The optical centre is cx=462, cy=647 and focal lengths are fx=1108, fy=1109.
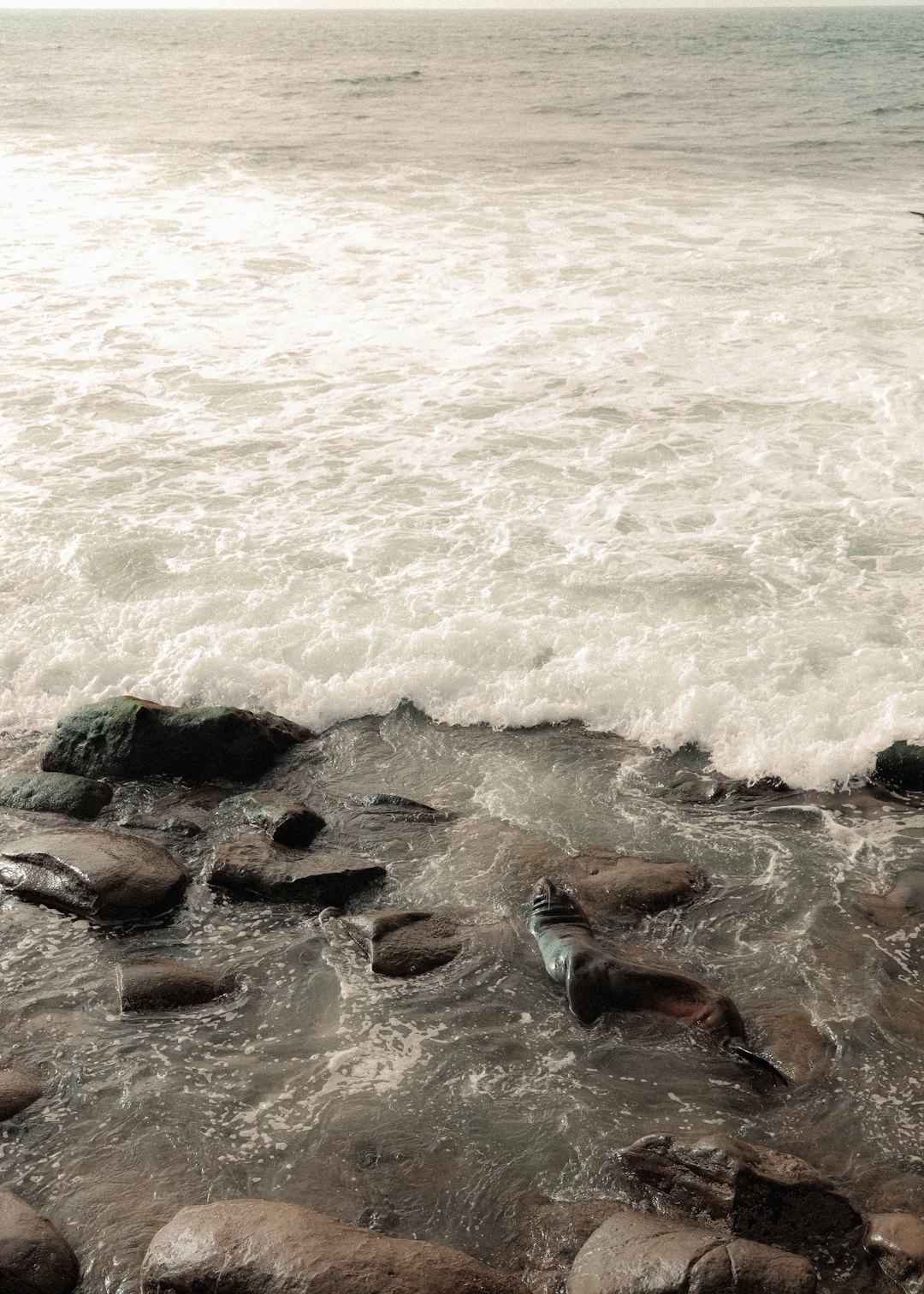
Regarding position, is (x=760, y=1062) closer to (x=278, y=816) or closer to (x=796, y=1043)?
(x=796, y=1043)

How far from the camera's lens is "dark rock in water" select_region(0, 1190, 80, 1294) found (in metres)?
3.41

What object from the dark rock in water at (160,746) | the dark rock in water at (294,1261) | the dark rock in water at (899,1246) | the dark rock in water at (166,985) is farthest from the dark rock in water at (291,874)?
the dark rock in water at (899,1246)

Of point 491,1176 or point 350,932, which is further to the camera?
point 350,932

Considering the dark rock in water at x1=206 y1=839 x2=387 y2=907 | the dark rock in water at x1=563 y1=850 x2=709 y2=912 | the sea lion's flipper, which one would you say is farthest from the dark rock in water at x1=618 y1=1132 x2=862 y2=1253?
the dark rock in water at x1=206 y1=839 x2=387 y2=907

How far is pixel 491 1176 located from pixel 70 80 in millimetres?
47076

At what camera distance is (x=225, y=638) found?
24.6ft

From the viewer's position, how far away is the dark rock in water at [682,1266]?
3.25 meters

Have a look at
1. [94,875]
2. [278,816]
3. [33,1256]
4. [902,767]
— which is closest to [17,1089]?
[33,1256]

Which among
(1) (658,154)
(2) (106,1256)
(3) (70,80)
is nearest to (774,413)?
(2) (106,1256)

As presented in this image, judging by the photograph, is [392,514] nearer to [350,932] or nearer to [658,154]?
[350,932]

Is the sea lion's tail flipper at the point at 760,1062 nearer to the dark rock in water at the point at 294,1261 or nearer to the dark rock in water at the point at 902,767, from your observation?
Answer: the dark rock in water at the point at 294,1261

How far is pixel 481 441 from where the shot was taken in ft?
35.3

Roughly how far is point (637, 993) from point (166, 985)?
6.45ft

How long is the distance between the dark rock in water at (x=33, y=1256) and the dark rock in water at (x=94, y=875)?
1666mm
